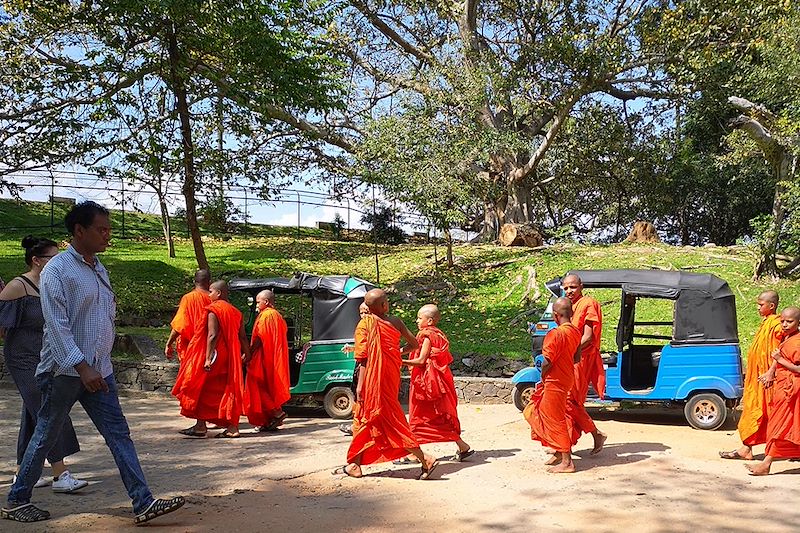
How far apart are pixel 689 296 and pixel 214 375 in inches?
223

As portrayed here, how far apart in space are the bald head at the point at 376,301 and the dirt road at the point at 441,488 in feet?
4.72

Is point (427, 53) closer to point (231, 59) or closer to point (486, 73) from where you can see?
point (486, 73)

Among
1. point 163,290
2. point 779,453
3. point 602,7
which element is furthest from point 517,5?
point 779,453

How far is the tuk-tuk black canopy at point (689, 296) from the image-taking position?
28.7 feet

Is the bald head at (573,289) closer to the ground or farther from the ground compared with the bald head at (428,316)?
farther from the ground

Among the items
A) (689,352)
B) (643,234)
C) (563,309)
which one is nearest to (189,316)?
(563,309)

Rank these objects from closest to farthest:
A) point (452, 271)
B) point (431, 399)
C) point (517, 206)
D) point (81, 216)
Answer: point (81, 216)
point (431, 399)
point (452, 271)
point (517, 206)

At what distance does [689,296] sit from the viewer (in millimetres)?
8922

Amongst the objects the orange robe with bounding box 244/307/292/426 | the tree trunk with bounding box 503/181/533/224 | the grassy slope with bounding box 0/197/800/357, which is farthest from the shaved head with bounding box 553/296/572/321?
the tree trunk with bounding box 503/181/533/224

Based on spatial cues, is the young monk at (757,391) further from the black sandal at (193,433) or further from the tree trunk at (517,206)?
the tree trunk at (517,206)

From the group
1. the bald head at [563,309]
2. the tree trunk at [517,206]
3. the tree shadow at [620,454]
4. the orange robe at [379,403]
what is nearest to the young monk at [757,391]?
the tree shadow at [620,454]

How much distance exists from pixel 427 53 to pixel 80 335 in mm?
18883

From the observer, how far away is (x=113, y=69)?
12.4 metres

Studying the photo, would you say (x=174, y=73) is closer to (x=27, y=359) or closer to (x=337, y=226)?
(x=27, y=359)
